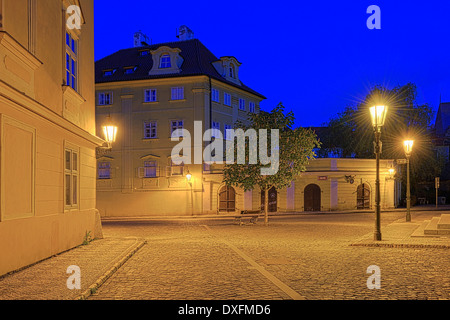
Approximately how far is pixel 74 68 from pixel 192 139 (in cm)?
2310

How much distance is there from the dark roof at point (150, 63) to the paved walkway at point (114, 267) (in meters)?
24.0

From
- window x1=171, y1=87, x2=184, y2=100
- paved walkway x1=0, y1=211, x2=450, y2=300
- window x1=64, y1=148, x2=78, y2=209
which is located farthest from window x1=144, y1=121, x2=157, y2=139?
window x1=64, y1=148, x2=78, y2=209

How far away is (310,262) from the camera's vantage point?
10938mm

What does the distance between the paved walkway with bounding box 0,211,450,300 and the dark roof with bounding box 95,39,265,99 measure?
24.0 meters

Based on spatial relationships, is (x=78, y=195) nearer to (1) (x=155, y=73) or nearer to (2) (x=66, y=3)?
(2) (x=66, y=3)

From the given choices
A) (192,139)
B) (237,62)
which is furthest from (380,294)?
(237,62)

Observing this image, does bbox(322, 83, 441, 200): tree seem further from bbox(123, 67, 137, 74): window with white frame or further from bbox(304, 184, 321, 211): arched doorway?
bbox(123, 67, 137, 74): window with white frame

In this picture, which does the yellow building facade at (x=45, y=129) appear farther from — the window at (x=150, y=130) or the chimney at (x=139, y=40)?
the chimney at (x=139, y=40)

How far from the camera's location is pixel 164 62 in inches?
1516

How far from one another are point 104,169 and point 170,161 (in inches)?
230

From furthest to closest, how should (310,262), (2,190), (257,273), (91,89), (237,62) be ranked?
(237,62) → (91,89) → (310,262) → (257,273) → (2,190)

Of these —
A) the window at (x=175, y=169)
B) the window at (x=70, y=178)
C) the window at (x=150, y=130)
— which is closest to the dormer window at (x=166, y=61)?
the window at (x=150, y=130)

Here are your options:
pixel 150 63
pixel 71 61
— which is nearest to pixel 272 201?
pixel 150 63

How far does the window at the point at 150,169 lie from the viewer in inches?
1491
